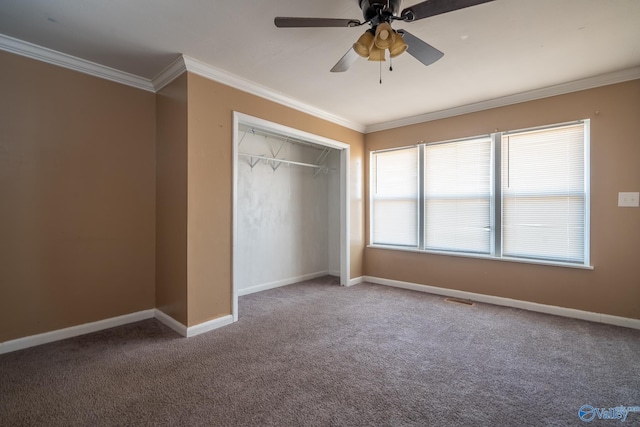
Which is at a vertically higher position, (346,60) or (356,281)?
(346,60)

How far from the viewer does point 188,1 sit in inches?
78.4

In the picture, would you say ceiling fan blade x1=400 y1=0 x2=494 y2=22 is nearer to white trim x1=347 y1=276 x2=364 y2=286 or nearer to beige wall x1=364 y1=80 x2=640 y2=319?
beige wall x1=364 y1=80 x2=640 y2=319

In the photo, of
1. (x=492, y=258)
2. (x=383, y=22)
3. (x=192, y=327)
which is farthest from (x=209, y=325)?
(x=492, y=258)

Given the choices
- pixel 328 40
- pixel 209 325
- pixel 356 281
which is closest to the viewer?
pixel 328 40

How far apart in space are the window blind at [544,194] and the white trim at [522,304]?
1.90 feet

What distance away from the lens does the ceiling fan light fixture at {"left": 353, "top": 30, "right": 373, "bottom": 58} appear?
1.85 meters

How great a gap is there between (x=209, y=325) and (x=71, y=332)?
1.28 m

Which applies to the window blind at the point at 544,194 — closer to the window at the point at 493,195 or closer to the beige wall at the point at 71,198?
the window at the point at 493,195

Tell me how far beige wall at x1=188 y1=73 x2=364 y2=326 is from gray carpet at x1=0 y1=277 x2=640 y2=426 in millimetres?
414

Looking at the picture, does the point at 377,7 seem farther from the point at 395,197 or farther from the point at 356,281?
the point at 356,281

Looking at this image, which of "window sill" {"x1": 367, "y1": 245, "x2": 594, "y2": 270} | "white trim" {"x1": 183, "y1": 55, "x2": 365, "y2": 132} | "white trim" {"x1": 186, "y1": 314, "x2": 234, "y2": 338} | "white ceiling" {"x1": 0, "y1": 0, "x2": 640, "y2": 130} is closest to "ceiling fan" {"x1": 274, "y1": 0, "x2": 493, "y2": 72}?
"white ceiling" {"x1": 0, "y1": 0, "x2": 640, "y2": 130}

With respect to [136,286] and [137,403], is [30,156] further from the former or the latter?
[137,403]

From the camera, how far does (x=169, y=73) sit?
117 inches

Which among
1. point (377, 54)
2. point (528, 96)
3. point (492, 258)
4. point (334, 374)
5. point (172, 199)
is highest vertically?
point (528, 96)
